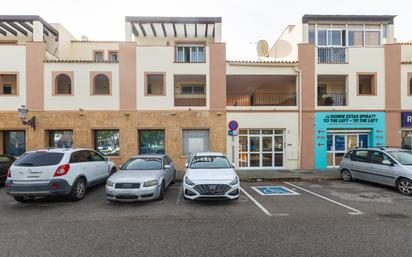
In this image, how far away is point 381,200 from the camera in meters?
7.10

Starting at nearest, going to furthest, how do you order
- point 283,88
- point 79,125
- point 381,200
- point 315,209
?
→ point 315,209, point 381,200, point 79,125, point 283,88

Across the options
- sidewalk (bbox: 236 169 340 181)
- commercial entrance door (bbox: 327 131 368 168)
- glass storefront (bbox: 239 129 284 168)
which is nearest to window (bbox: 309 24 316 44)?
commercial entrance door (bbox: 327 131 368 168)

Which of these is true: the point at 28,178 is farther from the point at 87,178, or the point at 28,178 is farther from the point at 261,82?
the point at 261,82

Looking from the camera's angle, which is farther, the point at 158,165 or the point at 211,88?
the point at 211,88

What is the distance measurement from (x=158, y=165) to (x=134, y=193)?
1.66m

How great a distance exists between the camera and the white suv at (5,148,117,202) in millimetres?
6527

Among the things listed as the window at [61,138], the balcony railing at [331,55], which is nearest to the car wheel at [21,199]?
the window at [61,138]

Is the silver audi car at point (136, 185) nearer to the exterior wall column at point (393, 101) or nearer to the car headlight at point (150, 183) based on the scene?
the car headlight at point (150, 183)

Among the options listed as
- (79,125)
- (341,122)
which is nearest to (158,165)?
(79,125)

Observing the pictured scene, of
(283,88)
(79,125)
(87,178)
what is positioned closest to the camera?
(87,178)

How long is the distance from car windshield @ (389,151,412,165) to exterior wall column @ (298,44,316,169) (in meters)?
4.63

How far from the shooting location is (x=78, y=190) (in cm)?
723

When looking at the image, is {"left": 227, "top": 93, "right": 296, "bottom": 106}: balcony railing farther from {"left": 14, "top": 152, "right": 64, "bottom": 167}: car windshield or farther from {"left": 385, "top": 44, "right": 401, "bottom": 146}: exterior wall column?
{"left": 14, "top": 152, "right": 64, "bottom": 167}: car windshield

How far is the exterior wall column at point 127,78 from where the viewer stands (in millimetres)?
12781
